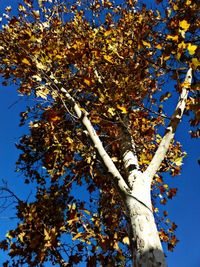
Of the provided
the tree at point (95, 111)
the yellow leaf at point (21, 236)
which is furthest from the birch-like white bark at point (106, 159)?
the yellow leaf at point (21, 236)

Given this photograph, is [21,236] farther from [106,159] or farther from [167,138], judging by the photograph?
[167,138]

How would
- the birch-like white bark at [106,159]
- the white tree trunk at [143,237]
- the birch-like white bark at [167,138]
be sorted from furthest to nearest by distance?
the birch-like white bark at [167,138], the birch-like white bark at [106,159], the white tree trunk at [143,237]

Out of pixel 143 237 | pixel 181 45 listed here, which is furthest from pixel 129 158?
pixel 181 45

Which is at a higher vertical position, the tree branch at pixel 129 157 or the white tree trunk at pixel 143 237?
the tree branch at pixel 129 157

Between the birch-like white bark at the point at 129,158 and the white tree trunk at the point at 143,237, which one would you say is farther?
the birch-like white bark at the point at 129,158

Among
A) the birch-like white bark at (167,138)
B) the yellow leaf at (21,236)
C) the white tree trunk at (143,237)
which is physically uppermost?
the yellow leaf at (21,236)

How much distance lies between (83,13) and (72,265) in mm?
7272

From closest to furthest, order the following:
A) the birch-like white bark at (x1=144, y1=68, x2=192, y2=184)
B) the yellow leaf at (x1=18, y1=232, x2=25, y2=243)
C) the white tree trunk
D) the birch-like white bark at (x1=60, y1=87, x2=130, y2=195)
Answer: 1. the white tree trunk
2. the birch-like white bark at (x1=60, y1=87, x2=130, y2=195)
3. the birch-like white bark at (x1=144, y1=68, x2=192, y2=184)
4. the yellow leaf at (x1=18, y1=232, x2=25, y2=243)

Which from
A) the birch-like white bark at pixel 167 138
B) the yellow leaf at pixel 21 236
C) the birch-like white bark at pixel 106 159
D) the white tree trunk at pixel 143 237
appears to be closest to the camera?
the white tree trunk at pixel 143 237

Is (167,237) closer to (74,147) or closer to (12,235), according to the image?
(74,147)

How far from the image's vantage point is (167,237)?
8156mm

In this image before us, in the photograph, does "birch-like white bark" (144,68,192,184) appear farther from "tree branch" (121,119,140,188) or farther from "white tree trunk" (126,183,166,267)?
"white tree trunk" (126,183,166,267)

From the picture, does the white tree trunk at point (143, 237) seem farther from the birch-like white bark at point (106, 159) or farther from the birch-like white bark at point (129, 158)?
the birch-like white bark at point (129, 158)

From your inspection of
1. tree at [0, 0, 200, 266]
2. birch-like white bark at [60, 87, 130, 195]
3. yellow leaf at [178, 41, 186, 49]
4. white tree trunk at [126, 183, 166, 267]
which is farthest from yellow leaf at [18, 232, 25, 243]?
yellow leaf at [178, 41, 186, 49]
